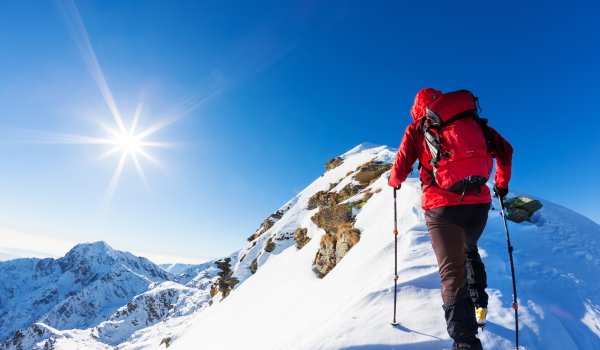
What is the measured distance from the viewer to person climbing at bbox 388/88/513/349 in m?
3.87

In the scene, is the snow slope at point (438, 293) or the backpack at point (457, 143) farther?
the snow slope at point (438, 293)

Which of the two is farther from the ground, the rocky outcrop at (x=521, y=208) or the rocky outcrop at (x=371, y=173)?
the rocky outcrop at (x=371, y=173)

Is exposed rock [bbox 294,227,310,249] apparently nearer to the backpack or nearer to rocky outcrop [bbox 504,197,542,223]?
rocky outcrop [bbox 504,197,542,223]

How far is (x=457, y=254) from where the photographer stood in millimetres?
4023

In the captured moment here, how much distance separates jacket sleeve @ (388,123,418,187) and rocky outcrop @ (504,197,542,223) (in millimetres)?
9055

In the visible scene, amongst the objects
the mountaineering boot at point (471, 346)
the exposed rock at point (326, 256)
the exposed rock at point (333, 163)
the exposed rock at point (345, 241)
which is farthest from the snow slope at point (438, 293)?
the exposed rock at point (333, 163)

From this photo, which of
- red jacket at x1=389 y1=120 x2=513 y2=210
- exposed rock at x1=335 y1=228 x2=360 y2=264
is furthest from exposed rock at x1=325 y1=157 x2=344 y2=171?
red jacket at x1=389 y1=120 x2=513 y2=210

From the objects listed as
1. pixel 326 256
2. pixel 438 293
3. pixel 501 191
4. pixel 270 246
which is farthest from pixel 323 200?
pixel 501 191

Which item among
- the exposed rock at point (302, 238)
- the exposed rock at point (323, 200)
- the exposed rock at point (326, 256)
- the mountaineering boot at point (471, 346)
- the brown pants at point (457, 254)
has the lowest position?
the mountaineering boot at point (471, 346)

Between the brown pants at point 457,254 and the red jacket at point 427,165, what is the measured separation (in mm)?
94

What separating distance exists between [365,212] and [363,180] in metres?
10.8

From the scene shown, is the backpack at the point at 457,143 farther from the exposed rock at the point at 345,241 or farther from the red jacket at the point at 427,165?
the exposed rock at the point at 345,241

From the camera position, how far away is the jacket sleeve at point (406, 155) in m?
4.52

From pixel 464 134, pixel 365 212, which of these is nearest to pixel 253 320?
pixel 365 212
